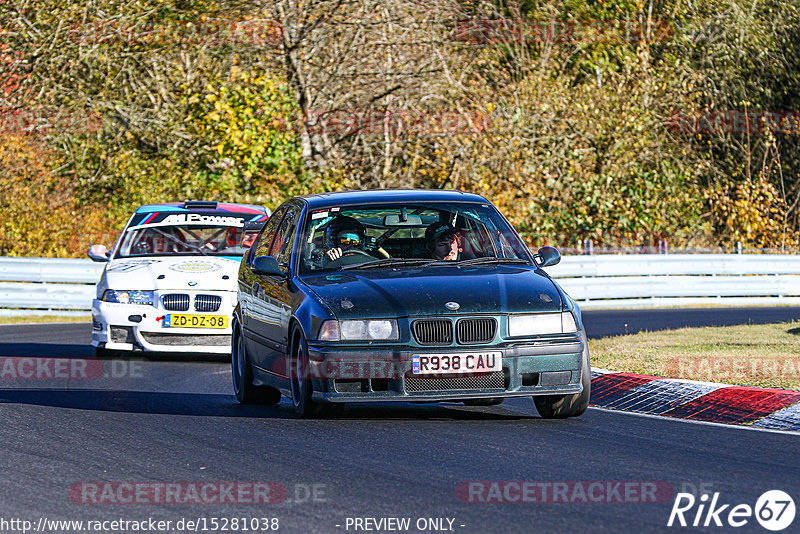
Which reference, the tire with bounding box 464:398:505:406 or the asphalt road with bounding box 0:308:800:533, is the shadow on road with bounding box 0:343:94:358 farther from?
the tire with bounding box 464:398:505:406

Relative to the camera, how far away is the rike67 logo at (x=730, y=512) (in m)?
5.62

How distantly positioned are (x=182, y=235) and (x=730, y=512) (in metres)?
10.6

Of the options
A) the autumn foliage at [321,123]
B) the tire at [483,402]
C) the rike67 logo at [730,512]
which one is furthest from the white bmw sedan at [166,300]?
the autumn foliage at [321,123]

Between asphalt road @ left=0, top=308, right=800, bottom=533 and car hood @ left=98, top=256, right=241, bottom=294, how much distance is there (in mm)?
2926

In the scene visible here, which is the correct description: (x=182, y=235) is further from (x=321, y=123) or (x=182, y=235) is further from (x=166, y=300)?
(x=321, y=123)

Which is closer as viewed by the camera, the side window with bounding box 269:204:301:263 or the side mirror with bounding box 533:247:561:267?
the side mirror with bounding box 533:247:561:267

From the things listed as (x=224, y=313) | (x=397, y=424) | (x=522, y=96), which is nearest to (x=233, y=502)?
(x=397, y=424)

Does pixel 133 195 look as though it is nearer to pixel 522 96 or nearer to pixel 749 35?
pixel 522 96

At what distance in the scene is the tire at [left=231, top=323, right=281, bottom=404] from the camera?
1066 cm

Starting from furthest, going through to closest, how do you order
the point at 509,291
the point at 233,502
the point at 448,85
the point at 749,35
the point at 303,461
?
the point at 749,35
the point at 448,85
the point at 509,291
the point at 303,461
the point at 233,502

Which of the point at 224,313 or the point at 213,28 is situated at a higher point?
the point at 213,28

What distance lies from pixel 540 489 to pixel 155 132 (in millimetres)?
25675

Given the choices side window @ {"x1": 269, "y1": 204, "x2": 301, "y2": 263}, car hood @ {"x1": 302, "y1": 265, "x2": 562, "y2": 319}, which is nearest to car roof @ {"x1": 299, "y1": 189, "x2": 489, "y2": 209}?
side window @ {"x1": 269, "y1": 204, "x2": 301, "y2": 263}

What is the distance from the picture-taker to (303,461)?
24.5ft
